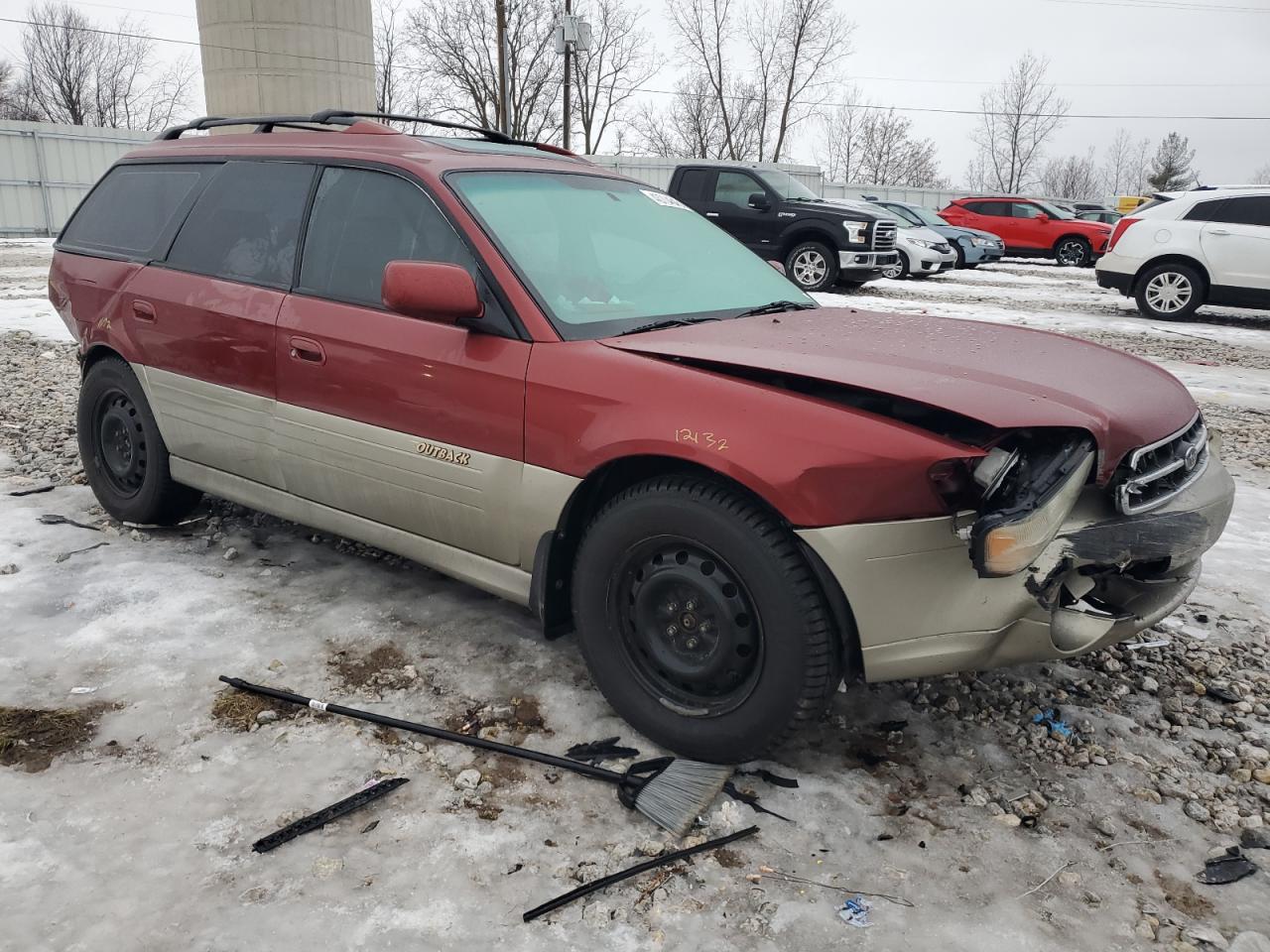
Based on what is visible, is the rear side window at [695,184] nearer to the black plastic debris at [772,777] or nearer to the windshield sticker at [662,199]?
the windshield sticker at [662,199]

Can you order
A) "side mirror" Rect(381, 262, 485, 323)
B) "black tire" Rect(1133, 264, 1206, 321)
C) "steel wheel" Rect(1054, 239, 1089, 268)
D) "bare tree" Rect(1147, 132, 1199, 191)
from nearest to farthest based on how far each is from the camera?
"side mirror" Rect(381, 262, 485, 323)
"black tire" Rect(1133, 264, 1206, 321)
"steel wheel" Rect(1054, 239, 1089, 268)
"bare tree" Rect(1147, 132, 1199, 191)

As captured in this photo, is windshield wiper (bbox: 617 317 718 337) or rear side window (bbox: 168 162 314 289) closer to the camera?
windshield wiper (bbox: 617 317 718 337)

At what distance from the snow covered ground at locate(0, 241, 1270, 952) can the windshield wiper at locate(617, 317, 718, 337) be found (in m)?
1.16

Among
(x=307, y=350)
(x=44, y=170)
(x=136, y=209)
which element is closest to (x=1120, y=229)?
(x=136, y=209)

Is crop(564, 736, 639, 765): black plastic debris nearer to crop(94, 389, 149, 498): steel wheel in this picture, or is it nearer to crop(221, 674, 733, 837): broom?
crop(221, 674, 733, 837): broom

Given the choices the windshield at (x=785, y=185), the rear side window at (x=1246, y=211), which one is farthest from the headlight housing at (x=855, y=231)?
the rear side window at (x=1246, y=211)

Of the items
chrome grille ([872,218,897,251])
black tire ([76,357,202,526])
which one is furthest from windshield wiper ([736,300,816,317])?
chrome grille ([872,218,897,251])

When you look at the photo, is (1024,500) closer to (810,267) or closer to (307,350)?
(307,350)

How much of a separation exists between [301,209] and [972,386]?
2.54 metres

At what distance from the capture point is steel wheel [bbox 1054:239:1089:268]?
78.0 feet

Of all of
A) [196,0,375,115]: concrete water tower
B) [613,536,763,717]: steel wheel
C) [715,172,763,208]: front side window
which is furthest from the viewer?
[196,0,375,115]: concrete water tower

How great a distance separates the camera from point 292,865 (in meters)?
2.30

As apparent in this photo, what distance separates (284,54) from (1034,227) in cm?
1776

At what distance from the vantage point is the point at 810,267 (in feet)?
47.9
